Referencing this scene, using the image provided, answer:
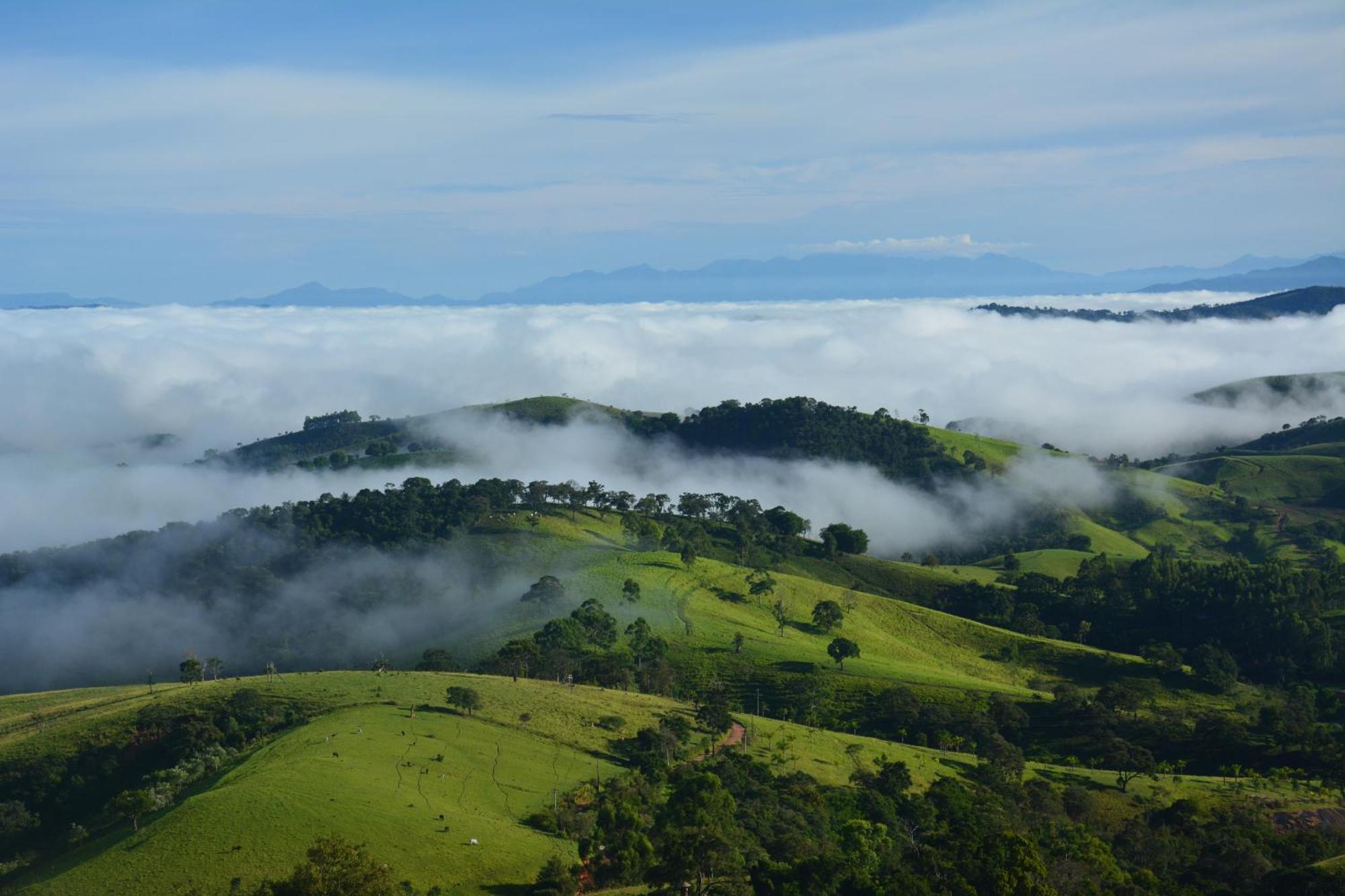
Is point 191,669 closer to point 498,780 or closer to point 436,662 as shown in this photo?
point 436,662

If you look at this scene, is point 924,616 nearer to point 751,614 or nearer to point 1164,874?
point 751,614

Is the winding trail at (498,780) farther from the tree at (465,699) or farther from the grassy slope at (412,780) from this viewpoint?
the tree at (465,699)

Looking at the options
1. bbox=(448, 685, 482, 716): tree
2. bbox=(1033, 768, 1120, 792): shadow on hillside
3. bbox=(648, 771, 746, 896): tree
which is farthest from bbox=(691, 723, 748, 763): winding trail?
bbox=(1033, 768, 1120, 792): shadow on hillside

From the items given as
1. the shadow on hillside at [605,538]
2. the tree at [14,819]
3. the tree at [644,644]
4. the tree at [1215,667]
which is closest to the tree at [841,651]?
the tree at [644,644]

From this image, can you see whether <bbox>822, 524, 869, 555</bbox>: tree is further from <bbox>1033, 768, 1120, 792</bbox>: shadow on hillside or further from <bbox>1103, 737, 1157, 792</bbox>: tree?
<bbox>1033, 768, 1120, 792</bbox>: shadow on hillside

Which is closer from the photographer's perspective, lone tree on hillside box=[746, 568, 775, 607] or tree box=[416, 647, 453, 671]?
tree box=[416, 647, 453, 671]

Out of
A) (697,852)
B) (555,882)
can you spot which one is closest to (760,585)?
(697,852)
